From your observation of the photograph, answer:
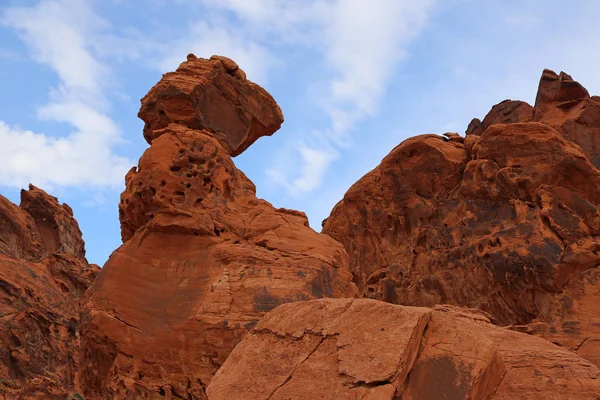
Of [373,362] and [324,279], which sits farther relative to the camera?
[324,279]

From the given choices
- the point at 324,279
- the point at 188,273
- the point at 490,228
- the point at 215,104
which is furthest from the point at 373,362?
the point at 490,228

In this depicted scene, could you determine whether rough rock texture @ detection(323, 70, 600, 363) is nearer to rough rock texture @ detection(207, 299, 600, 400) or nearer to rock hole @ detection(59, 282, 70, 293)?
rough rock texture @ detection(207, 299, 600, 400)

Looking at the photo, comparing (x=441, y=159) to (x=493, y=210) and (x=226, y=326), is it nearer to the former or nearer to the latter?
(x=493, y=210)

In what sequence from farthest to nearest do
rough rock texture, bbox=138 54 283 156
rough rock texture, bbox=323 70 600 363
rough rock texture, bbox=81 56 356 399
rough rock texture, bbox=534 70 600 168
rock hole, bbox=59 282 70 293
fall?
1. rock hole, bbox=59 282 70 293
2. rough rock texture, bbox=534 70 600 168
3. rough rock texture, bbox=323 70 600 363
4. rough rock texture, bbox=138 54 283 156
5. rough rock texture, bbox=81 56 356 399

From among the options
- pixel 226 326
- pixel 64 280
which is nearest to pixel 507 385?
pixel 226 326

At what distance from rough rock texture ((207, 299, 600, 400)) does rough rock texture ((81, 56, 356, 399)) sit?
3.52 meters

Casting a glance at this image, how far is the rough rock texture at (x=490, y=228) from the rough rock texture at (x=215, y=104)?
22.3 ft

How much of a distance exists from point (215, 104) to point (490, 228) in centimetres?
904

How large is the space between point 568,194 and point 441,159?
4481 millimetres

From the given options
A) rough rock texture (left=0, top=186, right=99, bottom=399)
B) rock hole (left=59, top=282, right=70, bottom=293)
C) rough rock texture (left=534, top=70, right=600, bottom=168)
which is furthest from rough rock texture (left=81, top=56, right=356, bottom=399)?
rough rock texture (left=534, top=70, right=600, bottom=168)

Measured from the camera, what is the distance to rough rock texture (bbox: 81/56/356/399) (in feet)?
35.4

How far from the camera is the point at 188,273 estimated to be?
Answer: 38.6ft

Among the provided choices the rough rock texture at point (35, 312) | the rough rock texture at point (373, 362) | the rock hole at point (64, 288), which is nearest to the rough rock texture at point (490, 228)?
A: the rough rock texture at point (373, 362)

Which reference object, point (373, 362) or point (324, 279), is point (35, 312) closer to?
point (324, 279)
